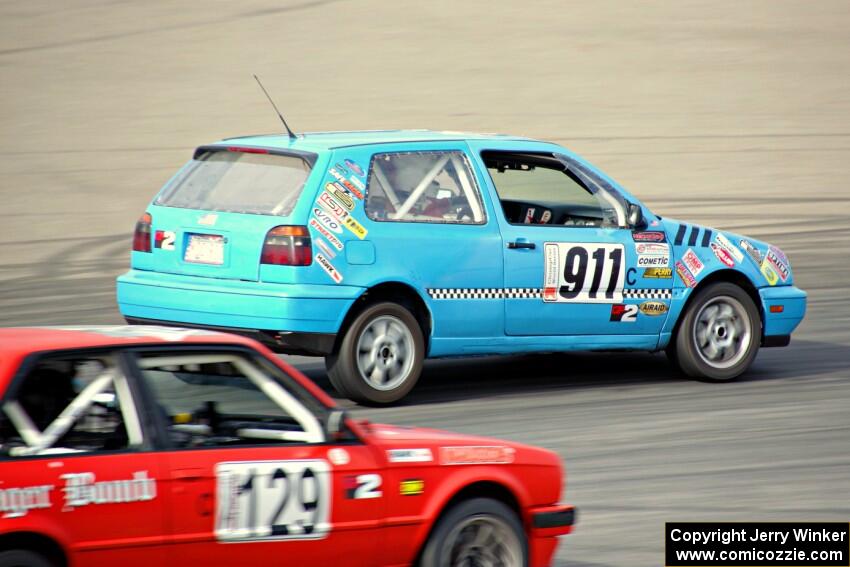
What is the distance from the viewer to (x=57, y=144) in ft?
75.6

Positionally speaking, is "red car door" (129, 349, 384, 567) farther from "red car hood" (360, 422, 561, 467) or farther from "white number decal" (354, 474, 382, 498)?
"red car hood" (360, 422, 561, 467)

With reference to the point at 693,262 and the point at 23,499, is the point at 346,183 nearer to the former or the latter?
the point at 693,262

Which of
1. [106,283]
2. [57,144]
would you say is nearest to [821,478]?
[106,283]

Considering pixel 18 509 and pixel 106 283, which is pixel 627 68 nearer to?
pixel 106 283

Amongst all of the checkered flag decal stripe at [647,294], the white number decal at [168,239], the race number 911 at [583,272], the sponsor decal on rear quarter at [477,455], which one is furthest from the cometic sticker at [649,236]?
the sponsor decal on rear quarter at [477,455]

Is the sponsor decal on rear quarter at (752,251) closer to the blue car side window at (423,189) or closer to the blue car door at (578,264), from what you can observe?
the blue car door at (578,264)

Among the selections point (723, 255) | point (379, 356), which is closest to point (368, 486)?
point (379, 356)

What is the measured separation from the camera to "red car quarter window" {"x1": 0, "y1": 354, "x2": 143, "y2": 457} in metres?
5.12

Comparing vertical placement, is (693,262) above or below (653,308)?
above

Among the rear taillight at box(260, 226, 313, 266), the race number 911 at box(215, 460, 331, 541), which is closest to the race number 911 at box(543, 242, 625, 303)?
the rear taillight at box(260, 226, 313, 266)

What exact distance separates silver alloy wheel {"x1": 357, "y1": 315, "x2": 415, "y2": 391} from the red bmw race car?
3.68 m

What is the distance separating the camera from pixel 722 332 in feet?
37.1

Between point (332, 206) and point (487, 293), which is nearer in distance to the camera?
point (332, 206)

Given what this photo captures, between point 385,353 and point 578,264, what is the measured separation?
1500 millimetres
